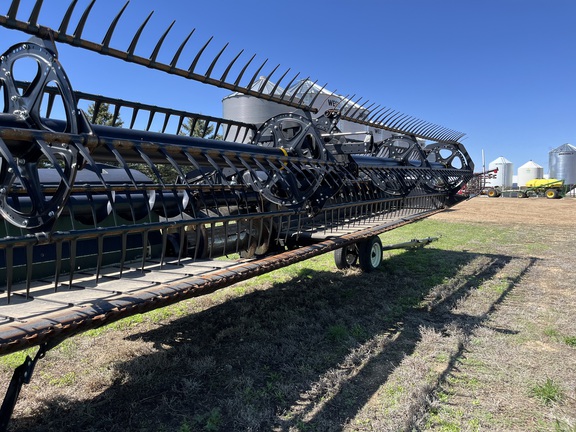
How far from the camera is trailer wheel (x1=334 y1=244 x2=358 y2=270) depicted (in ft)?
22.6

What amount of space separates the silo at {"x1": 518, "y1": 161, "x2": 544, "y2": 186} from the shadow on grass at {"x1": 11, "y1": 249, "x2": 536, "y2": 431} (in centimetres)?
5589

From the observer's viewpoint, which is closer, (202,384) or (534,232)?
(202,384)

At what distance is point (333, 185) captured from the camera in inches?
207

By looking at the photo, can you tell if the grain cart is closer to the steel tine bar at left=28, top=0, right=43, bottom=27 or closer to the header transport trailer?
the header transport trailer

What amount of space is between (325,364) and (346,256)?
3.76 m

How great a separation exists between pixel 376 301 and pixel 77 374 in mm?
3407

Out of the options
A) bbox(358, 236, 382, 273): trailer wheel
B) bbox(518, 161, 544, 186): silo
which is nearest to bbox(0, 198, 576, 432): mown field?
bbox(358, 236, 382, 273): trailer wheel

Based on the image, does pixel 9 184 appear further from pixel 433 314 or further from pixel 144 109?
pixel 433 314

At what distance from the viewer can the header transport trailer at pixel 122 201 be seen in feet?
7.56

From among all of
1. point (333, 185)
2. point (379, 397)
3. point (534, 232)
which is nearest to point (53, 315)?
point (379, 397)

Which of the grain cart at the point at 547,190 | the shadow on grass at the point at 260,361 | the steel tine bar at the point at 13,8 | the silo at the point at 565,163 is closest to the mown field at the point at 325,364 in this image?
the shadow on grass at the point at 260,361

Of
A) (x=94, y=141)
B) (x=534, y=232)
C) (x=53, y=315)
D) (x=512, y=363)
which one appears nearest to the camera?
(x=53, y=315)

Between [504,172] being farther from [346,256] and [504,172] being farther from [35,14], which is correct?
[35,14]

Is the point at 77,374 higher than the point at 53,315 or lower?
lower
